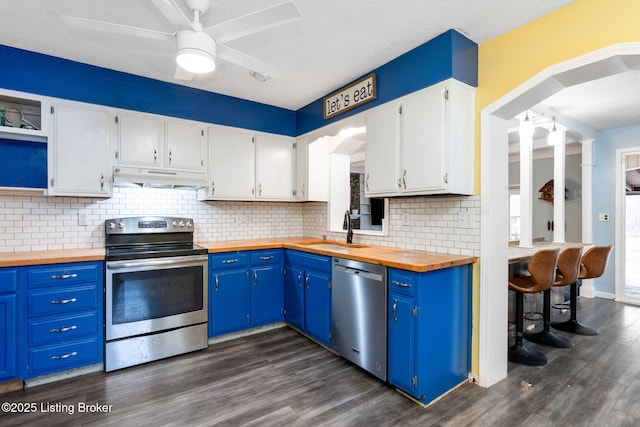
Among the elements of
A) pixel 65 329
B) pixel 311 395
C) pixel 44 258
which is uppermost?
pixel 44 258

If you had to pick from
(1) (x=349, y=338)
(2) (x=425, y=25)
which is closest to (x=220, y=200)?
(1) (x=349, y=338)

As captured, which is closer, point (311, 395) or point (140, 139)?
point (311, 395)

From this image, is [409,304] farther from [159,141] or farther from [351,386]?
[159,141]

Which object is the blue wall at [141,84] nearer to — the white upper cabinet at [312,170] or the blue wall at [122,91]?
the blue wall at [122,91]

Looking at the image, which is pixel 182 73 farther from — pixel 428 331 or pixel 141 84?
pixel 428 331

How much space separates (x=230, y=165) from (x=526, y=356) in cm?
341

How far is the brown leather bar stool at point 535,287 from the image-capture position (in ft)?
8.93

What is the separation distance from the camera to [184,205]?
11.4ft

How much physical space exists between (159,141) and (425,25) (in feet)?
8.33

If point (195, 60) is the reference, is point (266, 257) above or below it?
below

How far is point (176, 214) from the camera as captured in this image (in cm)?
342

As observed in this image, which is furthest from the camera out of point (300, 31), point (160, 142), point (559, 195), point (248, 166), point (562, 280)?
point (559, 195)

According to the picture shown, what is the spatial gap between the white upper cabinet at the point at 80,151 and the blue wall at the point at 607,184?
6.45m

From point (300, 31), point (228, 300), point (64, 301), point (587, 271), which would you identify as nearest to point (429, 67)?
point (300, 31)
